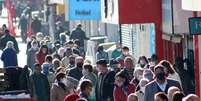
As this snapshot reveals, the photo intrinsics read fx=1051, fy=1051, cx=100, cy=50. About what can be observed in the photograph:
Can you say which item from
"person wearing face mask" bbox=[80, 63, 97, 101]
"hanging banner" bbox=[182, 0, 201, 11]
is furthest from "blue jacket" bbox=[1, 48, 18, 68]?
"hanging banner" bbox=[182, 0, 201, 11]

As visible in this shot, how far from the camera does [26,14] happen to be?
55938mm

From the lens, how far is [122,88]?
1906 centimetres

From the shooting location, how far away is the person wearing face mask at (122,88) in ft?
62.0

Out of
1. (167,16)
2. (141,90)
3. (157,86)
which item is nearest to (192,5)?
(157,86)

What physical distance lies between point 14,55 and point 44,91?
7732 millimetres

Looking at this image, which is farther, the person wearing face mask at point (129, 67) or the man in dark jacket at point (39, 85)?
the man in dark jacket at point (39, 85)

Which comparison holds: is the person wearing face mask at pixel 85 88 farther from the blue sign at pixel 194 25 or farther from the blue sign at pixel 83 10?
the blue sign at pixel 83 10

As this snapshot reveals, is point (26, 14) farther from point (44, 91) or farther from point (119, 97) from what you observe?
point (119, 97)

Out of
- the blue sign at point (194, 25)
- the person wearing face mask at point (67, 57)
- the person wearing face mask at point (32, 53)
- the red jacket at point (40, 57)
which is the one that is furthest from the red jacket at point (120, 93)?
the person wearing face mask at point (32, 53)

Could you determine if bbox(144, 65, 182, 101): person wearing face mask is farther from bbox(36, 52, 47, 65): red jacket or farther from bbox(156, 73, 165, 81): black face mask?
bbox(36, 52, 47, 65): red jacket

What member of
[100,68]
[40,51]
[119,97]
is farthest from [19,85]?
[40,51]

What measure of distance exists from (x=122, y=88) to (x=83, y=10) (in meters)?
10.7

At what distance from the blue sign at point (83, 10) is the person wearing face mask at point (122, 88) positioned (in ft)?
33.9

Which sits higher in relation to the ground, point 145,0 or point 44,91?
point 145,0
